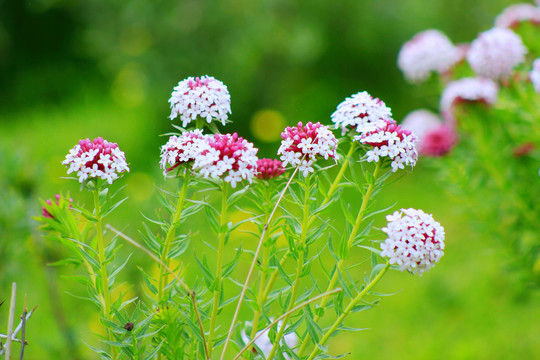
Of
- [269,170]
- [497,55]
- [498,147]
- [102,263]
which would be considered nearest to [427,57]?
[497,55]

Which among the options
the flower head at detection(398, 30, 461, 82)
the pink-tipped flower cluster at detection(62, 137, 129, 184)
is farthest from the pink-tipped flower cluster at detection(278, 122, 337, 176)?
the flower head at detection(398, 30, 461, 82)

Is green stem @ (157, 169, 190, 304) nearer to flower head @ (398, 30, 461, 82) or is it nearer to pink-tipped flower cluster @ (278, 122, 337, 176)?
pink-tipped flower cluster @ (278, 122, 337, 176)

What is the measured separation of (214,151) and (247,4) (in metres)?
2.70

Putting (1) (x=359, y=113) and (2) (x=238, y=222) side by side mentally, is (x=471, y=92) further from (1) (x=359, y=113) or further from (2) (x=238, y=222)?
(2) (x=238, y=222)

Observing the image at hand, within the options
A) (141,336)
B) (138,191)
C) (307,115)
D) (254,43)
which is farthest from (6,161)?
(307,115)

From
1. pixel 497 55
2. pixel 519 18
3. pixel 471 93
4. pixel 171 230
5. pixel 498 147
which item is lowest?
pixel 171 230

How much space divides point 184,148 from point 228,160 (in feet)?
0.23

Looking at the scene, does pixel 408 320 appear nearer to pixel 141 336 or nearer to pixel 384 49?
pixel 141 336

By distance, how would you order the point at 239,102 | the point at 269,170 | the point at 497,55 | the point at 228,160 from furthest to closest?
1. the point at 239,102
2. the point at 497,55
3. the point at 269,170
4. the point at 228,160

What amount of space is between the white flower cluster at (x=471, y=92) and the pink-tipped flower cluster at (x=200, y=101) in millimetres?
1240

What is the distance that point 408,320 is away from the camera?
2.34 m

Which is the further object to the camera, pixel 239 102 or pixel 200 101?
pixel 239 102

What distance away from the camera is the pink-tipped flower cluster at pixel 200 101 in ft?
2.75

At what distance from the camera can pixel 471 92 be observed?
72.0 inches
